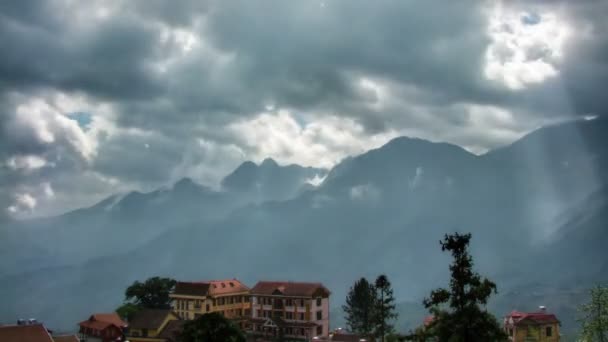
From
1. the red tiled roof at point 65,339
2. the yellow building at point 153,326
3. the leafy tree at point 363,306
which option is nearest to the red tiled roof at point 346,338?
the leafy tree at point 363,306

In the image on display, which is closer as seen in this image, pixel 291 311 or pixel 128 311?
pixel 291 311

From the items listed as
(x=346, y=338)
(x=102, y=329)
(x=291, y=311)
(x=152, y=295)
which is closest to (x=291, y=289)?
(x=291, y=311)

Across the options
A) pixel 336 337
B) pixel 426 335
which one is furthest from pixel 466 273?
pixel 336 337

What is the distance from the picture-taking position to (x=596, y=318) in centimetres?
6619

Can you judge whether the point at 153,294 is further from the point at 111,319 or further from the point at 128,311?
the point at 111,319

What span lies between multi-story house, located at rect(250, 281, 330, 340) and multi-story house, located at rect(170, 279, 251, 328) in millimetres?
3906

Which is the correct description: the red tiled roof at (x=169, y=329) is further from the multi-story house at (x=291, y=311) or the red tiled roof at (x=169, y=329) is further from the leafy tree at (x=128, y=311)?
the leafy tree at (x=128, y=311)

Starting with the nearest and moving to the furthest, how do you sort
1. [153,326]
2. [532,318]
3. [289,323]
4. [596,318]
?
[596,318]
[532,318]
[153,326]
[289,323]

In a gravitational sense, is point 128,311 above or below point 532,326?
above

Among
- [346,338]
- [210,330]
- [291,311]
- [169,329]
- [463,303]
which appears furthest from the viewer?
[291,311]

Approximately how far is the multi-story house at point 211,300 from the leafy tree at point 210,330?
212 feet

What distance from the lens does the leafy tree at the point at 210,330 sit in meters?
50.3

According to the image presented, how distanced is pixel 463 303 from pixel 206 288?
8659 cm

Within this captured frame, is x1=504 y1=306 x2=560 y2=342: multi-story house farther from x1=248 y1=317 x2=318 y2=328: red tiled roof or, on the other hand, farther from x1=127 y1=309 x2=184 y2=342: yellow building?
x1=127 y1=309 x2=184 y2=342: yellow building
